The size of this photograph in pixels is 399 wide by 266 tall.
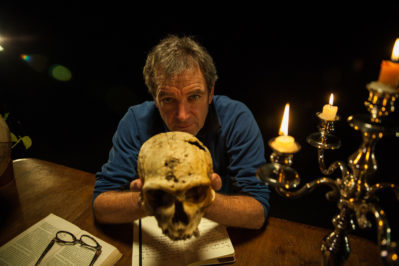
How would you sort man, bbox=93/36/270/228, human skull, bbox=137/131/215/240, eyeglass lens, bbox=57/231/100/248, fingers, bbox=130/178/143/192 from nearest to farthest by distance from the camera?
human skull, bbox=137/131/215/240
fingers, bbox=130/178/143/192
eyeglass lens, bbox=57/231/100/248
man, bbox=93/36/270/228

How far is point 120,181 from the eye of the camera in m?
1.94

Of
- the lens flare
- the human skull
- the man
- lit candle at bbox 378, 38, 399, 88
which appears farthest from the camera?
the lens flare

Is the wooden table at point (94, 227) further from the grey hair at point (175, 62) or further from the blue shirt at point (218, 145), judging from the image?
the grey hair at point (175, 62)

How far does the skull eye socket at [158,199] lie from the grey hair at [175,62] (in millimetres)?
913

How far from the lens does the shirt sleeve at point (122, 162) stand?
6.24ft

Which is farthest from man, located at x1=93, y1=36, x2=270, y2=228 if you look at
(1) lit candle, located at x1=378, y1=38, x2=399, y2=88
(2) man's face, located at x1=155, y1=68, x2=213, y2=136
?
(1) lit candle, located at x1=378, y1=38, x2=399, y2=88

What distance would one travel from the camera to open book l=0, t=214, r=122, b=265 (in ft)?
4.65

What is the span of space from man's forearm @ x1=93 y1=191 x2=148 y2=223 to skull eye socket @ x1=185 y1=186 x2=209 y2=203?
0.60 meters

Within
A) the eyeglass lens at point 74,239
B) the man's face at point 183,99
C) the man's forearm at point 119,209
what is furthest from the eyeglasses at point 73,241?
the man's face at point 183,99

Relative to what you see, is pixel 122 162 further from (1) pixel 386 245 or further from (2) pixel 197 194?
(1) pixel 386 245

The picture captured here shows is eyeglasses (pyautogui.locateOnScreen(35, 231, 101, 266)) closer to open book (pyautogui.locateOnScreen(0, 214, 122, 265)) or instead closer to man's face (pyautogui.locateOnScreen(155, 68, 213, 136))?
open book (pyautogui.locateOnScreen(0, 214, 122, 265))

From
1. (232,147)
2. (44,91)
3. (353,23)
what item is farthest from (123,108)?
(353,23)

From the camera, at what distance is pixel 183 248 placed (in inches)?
57.9

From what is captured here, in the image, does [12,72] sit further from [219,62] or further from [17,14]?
[219,62]
